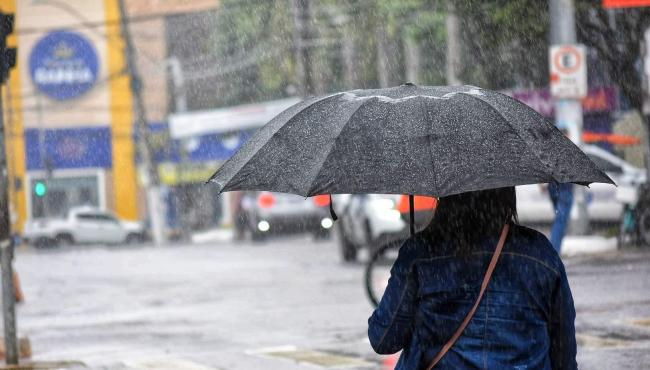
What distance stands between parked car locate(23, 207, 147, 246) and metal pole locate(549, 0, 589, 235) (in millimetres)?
29282

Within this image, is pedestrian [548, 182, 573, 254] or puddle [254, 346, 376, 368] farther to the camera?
pedestrian [548, 182, 573, 254]

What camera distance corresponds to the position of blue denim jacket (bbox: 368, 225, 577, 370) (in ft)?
12.5

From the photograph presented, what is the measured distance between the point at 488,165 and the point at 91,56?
52.0 m

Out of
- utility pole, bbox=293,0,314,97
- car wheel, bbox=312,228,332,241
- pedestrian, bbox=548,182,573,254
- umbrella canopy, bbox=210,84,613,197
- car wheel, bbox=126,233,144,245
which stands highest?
utility pole, bbox=293,0,314,97

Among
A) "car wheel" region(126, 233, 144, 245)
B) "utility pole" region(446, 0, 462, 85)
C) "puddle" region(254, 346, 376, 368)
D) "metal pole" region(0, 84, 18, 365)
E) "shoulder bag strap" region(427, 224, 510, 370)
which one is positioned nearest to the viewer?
"shoulder bag strap" region(427, 224, 510, 370)

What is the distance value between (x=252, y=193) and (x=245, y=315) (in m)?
21.7

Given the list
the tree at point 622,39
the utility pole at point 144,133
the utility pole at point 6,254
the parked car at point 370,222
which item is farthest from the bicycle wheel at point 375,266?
the utility pole at point 144,133

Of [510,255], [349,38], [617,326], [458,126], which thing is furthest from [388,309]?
[349,38]

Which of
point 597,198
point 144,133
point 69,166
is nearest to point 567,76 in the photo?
point 597,198

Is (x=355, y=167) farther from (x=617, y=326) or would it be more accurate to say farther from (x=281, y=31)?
(x=281, y=31)

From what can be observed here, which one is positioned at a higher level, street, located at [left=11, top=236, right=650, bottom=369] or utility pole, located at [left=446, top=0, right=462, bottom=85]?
utility pole, located at [left=446, top=0, right=462, bottom=85]

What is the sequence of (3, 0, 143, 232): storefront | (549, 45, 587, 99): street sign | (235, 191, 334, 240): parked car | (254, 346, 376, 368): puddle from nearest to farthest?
(254, 346, 376, 368): puddle < (549, 45, 587, 99): street sign < (235, 191, 334, 240): parked car < (3, 0, 143, 232): storefront

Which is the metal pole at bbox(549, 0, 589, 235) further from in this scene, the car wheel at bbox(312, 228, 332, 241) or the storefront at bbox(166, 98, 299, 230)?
the storefront at bbox(166, 98, 299, 230)

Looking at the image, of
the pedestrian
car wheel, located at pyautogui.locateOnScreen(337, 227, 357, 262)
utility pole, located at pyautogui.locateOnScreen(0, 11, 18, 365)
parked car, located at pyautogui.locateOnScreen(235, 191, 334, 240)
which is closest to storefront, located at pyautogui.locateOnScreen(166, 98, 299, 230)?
parked car, located at pyautogui.locateOnScreen(235, 191, 334, 240)
